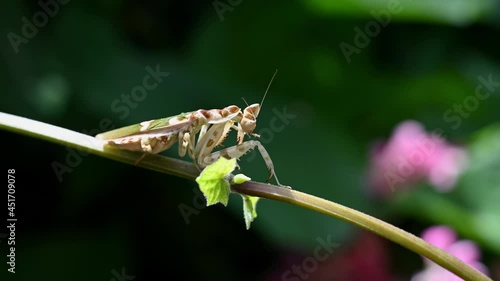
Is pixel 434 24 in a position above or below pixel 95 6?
below

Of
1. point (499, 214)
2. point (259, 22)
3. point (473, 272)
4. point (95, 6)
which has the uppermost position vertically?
point (95, 6)

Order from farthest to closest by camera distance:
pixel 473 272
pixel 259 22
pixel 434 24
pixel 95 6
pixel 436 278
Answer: pixel 434 24
pixel 259 22
pixel 95 6
pixel 436 278
pixel 473 272

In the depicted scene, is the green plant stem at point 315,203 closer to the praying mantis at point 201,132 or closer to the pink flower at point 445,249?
the praying mantis at point 201,132

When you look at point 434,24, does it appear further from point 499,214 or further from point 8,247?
point 8,247

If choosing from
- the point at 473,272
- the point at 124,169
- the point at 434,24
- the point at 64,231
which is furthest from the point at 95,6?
the point at 473,272

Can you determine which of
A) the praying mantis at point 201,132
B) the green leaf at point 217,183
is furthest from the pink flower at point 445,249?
the green leaf at point 217,183

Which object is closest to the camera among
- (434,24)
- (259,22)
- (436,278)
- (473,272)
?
(473,272)

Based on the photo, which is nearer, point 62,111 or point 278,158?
point 62,111
